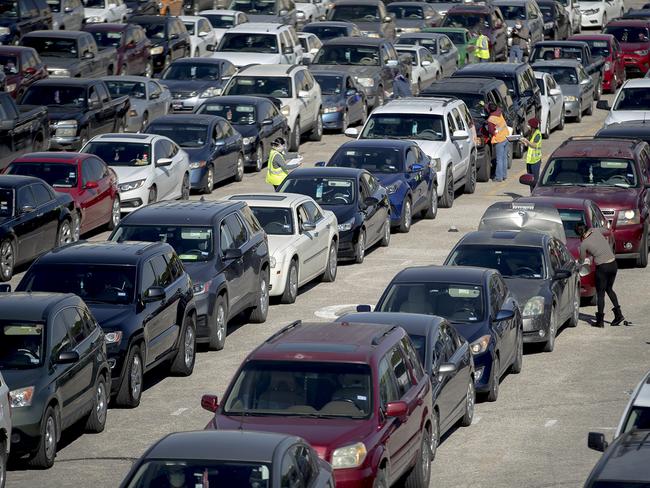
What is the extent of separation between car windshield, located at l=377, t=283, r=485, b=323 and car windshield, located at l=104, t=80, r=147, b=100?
62.6ft

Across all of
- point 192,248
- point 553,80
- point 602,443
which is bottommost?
point 553,80

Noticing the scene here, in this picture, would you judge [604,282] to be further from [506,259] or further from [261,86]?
[261,86]

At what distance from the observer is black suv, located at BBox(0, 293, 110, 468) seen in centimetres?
1627

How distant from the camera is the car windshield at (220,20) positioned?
168 feet

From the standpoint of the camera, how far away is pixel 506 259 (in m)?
22.7

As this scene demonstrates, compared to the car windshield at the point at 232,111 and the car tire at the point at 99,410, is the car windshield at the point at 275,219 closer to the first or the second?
the car tire at the point at 99,410

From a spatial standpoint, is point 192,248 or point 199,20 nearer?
point 192,248

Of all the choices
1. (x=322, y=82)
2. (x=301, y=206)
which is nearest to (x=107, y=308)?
(x=301, y=206)

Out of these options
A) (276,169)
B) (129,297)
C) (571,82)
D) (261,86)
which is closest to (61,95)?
(261,86)

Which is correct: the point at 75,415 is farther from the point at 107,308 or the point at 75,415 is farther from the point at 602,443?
the point at 602,443

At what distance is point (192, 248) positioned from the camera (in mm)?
22062

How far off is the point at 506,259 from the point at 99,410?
22.5 ft

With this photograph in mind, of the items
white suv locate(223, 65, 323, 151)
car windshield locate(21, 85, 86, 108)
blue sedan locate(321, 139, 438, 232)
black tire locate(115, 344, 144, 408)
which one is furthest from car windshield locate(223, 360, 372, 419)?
white suv locate(223, 65, 323, 151)

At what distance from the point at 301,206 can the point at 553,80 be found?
17.4 m
